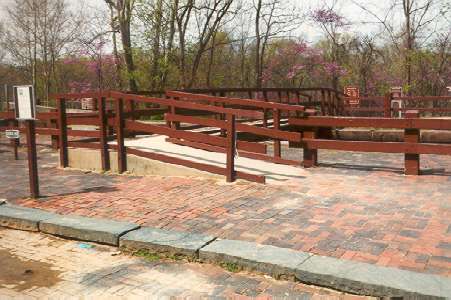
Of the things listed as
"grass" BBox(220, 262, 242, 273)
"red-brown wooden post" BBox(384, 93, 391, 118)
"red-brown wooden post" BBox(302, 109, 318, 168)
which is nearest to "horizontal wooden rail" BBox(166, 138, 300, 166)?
"red-brown wooden post" BBox(302, 109, 318, 168)

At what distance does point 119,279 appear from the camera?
392 cm

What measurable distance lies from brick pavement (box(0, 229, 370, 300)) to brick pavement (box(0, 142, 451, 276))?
2.14 ft

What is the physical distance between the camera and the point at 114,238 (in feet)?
15.6

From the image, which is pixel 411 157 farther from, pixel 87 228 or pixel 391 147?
pixel 87 228

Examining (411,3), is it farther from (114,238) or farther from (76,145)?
(114,238)

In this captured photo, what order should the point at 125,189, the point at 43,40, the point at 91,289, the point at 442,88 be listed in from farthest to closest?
the point at 43,40, the point at 442,88, the point at 125,189, the point at 91,289

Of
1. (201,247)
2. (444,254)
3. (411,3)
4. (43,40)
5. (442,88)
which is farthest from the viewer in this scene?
(43,40)

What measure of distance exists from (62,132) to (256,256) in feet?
20.6

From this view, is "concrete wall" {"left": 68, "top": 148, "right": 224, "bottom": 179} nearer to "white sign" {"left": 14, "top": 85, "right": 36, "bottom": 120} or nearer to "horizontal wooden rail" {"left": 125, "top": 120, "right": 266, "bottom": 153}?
"horizontal wooden rail" {"left": 125, "top": 120, "right": 266, "bottom": 153}

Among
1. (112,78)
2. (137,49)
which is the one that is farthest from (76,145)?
(112,78)

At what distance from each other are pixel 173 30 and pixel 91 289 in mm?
17294

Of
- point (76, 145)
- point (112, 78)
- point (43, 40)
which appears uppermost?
point (43, 40)

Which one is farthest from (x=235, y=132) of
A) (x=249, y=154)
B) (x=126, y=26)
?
(x=126, y=26)

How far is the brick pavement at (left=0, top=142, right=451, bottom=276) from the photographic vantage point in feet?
14.0
